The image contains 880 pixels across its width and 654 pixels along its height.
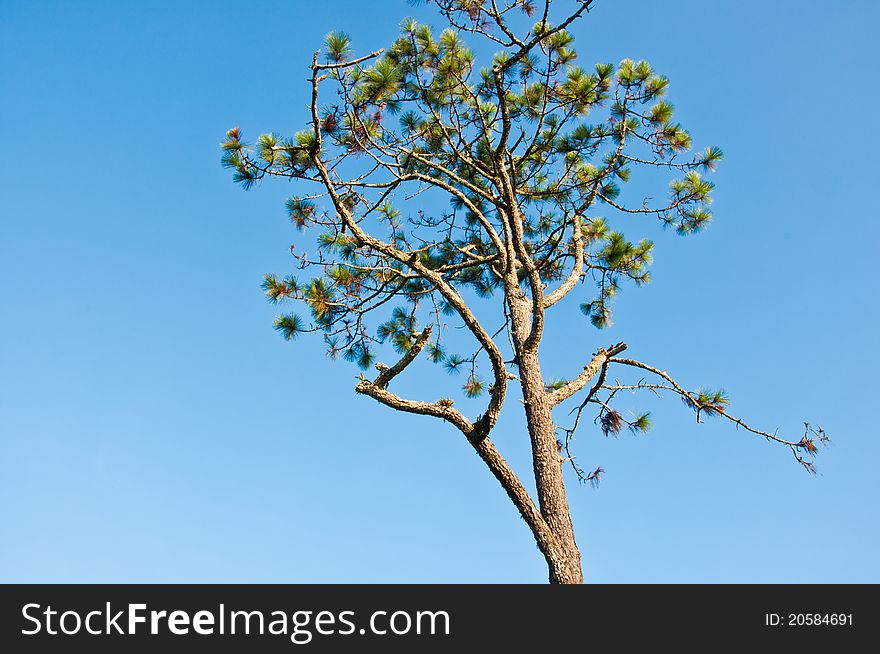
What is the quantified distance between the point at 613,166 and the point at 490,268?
1471 millimetres

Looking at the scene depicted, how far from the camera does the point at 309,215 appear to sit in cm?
561

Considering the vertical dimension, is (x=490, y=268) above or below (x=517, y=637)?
above

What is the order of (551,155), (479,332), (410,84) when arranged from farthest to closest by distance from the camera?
1. (551,155)
2. (410,84)
3. (479,332)

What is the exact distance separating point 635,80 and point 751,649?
4293mm

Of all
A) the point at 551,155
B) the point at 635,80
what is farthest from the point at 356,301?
the point at 635,80

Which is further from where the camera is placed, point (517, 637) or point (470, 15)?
point (470, 15)

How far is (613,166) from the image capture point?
592cm

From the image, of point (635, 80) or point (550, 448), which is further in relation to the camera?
point (635, 80)

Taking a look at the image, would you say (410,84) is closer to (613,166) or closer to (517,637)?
(613,166)

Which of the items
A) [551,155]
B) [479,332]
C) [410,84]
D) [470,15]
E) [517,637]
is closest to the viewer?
[517,637]

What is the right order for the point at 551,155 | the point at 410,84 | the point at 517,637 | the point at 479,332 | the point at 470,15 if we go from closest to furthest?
the point at 517,637 → the point at 479,332 → the point at 470,15 → the point at 410,84 → the point at 551,155

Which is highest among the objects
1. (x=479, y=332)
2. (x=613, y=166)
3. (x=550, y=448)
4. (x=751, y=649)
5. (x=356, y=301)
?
(x=613, y=166)

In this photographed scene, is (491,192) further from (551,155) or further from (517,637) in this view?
(517,637)

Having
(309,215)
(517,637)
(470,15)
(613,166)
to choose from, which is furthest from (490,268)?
(517,637)
